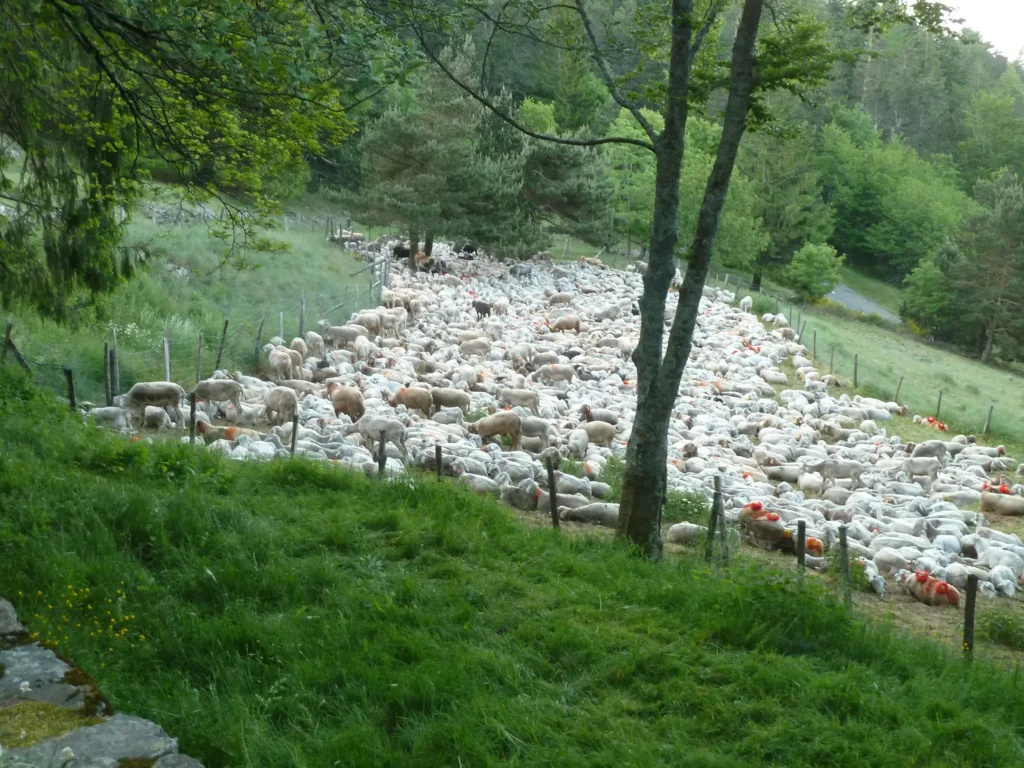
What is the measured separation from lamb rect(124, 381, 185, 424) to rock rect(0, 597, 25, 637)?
1082 cm

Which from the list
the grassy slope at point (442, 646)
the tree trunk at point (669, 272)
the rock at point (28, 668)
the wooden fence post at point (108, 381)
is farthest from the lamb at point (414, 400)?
the rock at point (28, 668)

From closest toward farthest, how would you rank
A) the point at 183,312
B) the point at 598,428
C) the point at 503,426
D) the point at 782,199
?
the point at 503,426
the point at 598,428
the point at 183,312
the point at 782,199

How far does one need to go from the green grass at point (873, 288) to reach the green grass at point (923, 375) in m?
13.7

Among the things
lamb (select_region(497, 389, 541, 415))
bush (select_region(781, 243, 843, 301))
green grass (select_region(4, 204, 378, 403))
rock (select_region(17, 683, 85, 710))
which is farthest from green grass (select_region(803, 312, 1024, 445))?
rock (select_region(17, 683, 85, 710))

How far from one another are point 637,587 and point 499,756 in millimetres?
2924

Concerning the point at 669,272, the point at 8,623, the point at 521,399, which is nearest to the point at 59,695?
the point at 8,623

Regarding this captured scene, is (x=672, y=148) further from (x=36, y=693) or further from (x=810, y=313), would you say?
(x=810, y=313)

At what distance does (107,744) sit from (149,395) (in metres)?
12.4

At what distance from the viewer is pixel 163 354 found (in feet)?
60.6

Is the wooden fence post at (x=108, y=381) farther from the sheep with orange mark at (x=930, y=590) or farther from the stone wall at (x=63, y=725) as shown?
the sheep with orange mark at (x=930, y=590)

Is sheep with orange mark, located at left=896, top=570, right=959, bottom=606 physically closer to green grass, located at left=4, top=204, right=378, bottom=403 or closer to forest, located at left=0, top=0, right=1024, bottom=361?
forest, located at left=0, top=0, right=1024, bottom=361

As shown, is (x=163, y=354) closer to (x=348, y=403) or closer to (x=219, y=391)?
(x=219, y=391)

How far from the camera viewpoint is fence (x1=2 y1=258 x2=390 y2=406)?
614 inches

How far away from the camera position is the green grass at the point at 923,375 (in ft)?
95.1
